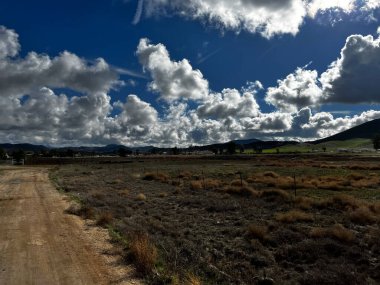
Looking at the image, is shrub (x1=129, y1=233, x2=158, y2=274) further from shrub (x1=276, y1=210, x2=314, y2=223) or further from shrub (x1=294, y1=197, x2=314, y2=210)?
shrub (x1=294, y1=197, x2=314, y2=210)

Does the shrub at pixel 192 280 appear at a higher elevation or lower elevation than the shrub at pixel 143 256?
lower

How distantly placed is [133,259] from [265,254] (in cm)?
513

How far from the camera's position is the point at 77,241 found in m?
15.0

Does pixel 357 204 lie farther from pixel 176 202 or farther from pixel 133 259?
pixel 133 259

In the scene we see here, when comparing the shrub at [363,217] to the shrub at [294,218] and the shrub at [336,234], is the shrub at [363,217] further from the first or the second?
the shrub at [336,234]

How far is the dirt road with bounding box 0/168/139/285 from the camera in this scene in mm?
10602

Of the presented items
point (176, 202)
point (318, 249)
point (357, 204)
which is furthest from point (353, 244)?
point (176, 202)

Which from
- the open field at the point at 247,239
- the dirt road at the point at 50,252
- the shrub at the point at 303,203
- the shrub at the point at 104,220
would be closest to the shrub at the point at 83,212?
the open field at the point at 247,239

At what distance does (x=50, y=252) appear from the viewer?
1322 cm

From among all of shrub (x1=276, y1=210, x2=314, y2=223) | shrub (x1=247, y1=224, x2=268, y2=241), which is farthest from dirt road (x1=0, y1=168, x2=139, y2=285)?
shrub (x1=276, y1=210, x2=314, y2=223)

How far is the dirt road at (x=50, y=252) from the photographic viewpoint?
10602 mm

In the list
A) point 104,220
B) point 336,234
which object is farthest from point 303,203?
point 104,220

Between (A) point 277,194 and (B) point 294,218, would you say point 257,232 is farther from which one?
(A) point 277,194

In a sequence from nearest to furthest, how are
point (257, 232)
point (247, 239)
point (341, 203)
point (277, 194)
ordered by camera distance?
1. point (247, 239)
2. point (257, 232)
3. point (341, 203)
4. point (277, 194)
